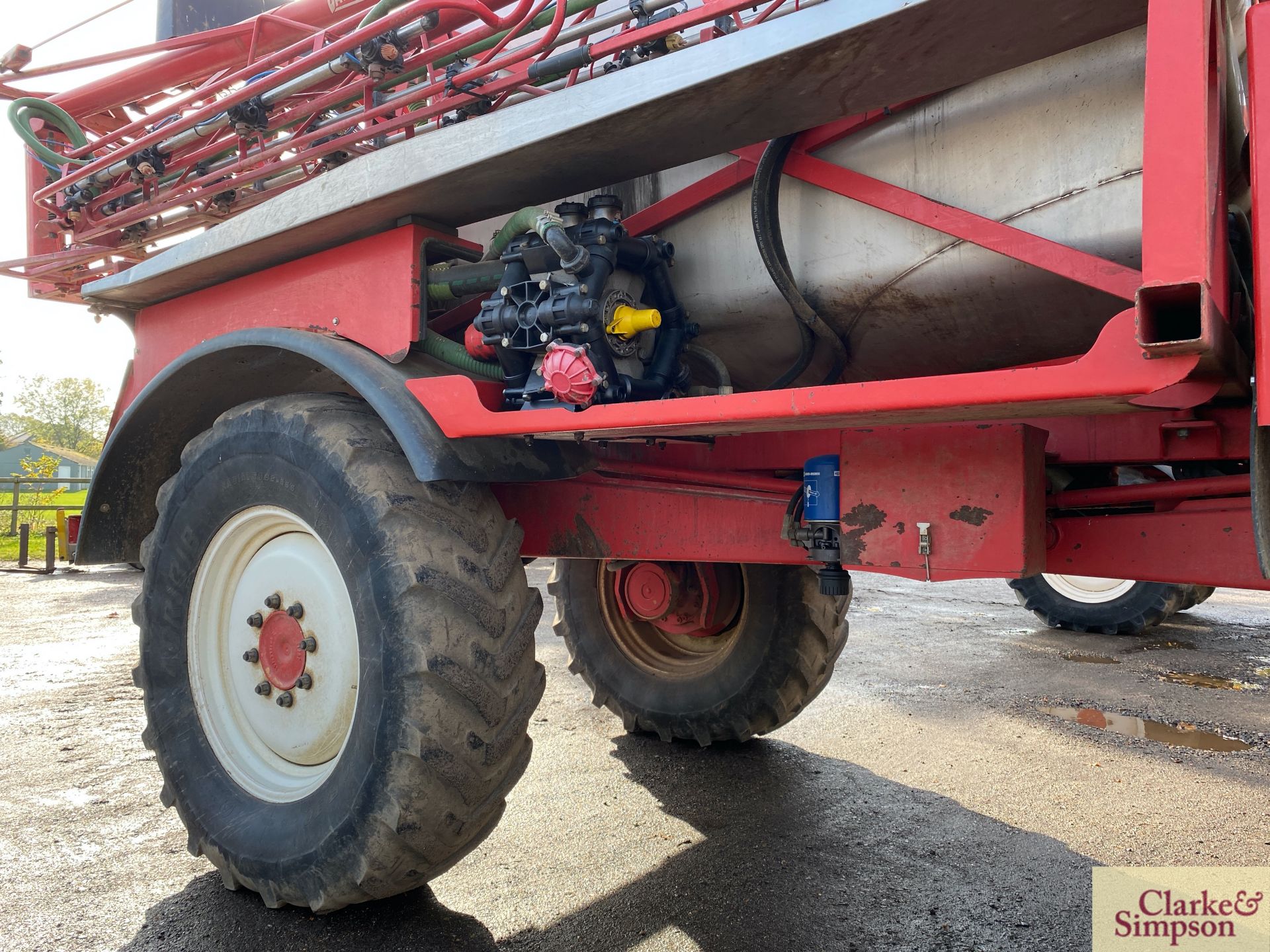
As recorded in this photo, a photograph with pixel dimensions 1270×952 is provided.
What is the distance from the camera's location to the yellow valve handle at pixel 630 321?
2.07m

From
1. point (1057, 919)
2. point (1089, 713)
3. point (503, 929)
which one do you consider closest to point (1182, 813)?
point (1057, 919)

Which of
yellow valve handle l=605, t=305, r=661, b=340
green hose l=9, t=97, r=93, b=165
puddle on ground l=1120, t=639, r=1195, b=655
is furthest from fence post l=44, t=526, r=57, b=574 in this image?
puddle on ground l=1120, t=639, r=1195, b=655

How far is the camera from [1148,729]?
3965 millimetres

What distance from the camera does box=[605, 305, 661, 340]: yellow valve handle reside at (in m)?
2.07

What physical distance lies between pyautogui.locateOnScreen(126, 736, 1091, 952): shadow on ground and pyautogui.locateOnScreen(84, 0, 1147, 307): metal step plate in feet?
5.93

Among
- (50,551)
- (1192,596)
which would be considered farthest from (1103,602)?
(50,551)

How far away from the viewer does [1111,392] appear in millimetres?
1289

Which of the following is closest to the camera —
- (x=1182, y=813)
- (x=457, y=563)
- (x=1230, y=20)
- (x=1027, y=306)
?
(x=1230, y=20)

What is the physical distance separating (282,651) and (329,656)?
0.20 metres

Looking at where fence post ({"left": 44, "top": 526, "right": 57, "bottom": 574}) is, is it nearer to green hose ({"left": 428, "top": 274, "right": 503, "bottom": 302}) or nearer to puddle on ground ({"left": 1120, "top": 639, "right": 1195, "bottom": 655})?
green hose ({"left": 428, "top": 274, "right": 503, "bottom": 302})

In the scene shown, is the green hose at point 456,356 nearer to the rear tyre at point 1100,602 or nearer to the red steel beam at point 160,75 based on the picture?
the red steel beam at point 160,75

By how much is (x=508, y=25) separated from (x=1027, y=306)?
1.46 m

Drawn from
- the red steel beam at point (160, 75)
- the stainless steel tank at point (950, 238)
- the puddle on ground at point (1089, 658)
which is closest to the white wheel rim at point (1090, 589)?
the puddle on ground at point (1089, 658)

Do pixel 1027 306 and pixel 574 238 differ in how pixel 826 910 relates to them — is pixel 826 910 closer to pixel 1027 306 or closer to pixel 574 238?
pixel 1027 306
